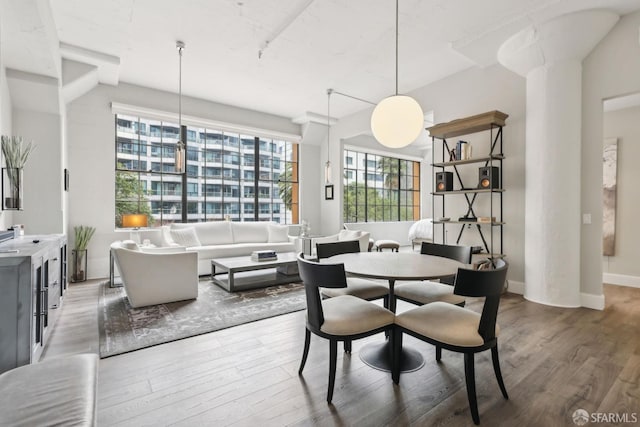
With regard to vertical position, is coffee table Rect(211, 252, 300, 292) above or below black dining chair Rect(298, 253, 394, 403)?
below

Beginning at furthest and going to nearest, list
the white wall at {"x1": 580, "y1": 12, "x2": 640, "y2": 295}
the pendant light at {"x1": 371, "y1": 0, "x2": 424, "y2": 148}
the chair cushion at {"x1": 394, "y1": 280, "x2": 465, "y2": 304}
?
the white wall at {"x1": 580, "y1": 12, "x2": 640, "y2": 295} < the pendant light at {"x1": 371, "y1": 0, "x2": 424, "y2": 148} < the chair cushion at {"x1": 394, "y1": 280, "x2": 465, "y2": 304}

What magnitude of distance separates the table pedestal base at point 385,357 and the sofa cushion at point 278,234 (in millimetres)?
3927

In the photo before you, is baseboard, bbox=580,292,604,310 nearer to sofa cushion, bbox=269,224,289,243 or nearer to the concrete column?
the concrete column

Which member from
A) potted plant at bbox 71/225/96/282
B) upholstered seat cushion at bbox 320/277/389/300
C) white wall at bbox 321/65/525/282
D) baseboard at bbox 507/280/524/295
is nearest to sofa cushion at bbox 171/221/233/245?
potted plant at bbox 71/225/96/282

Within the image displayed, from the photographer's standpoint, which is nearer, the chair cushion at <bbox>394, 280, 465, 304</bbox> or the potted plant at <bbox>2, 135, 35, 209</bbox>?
the chair cushion at <bbox>394, 280, 465, 304</bbox>

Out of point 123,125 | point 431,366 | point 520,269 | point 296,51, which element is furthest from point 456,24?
point 123,125

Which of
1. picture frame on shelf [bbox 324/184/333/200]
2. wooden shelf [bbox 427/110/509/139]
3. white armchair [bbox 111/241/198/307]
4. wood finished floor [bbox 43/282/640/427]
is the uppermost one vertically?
wooden shelf [bbox 427/110/509/139]

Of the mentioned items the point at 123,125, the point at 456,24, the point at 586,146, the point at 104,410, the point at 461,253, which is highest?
the point at 456,24

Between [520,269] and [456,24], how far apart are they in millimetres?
3101

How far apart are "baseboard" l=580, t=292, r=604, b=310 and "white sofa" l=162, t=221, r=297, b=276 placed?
14.3 feet

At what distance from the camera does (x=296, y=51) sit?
4.08 meters

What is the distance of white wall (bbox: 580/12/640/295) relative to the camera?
3219 millimetres

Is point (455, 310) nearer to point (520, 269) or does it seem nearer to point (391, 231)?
point (520, 269)

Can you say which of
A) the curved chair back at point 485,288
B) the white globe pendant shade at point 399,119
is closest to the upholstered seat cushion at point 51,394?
the curved chair back at point 485,288
